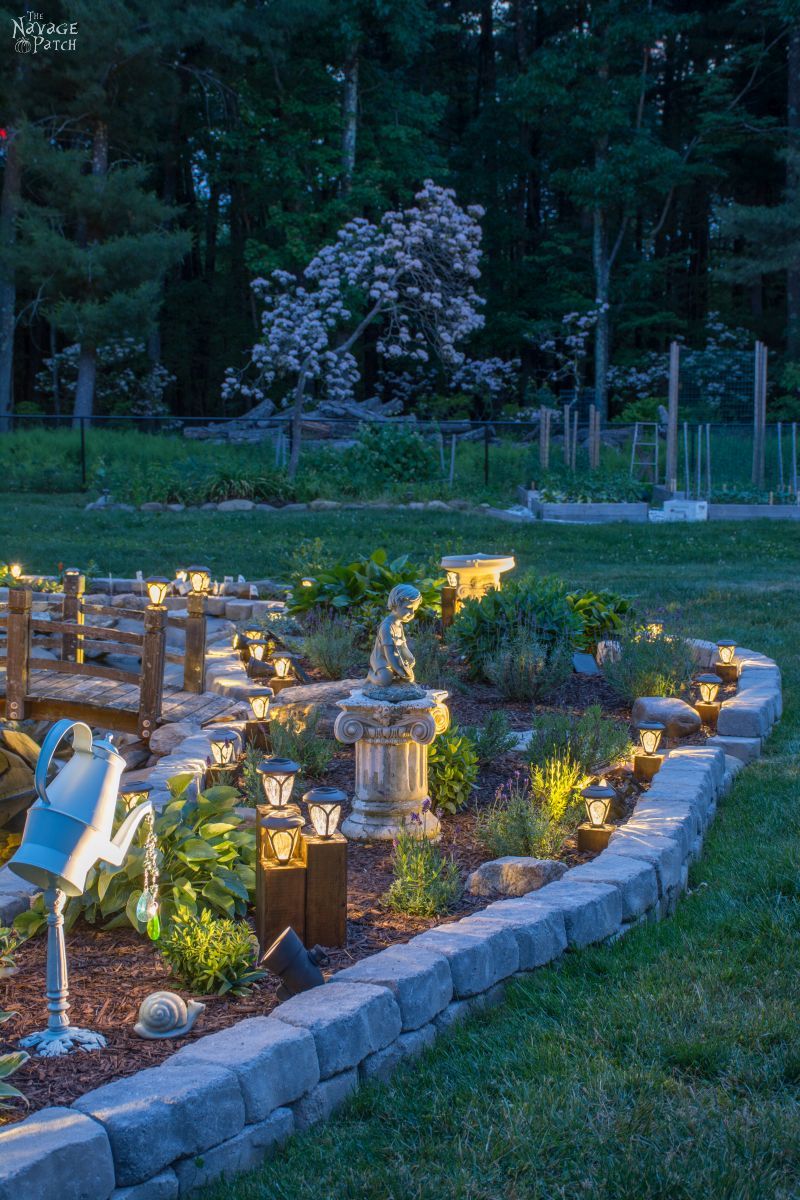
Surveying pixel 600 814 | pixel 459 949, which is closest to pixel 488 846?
pixel 600 814

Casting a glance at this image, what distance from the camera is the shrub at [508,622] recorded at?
7902 mm

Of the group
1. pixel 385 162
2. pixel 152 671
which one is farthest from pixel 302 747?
pixel 385 162

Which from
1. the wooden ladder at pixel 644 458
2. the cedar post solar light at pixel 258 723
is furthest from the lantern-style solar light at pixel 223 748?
the wooden ladder at pixel 644 458

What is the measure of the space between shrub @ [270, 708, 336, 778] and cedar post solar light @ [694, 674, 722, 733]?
7.15ft

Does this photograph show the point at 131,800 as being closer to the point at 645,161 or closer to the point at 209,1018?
the point at 209,1018

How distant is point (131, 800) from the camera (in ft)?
13.7

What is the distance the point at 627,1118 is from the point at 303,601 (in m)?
6.32

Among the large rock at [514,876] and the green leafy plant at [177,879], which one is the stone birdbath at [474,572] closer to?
the large rock at [514,876]

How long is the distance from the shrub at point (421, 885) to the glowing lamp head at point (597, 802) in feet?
2.36

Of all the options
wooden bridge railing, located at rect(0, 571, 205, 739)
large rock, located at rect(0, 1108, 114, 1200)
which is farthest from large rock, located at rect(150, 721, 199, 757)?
large rock, located at rect(0, 1108, 114, 1200)

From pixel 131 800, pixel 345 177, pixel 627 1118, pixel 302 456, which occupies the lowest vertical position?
pixel 627 1118

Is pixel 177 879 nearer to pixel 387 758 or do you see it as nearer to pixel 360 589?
pixel 387 758

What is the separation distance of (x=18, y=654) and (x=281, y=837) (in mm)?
4610

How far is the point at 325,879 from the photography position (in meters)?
3.93
